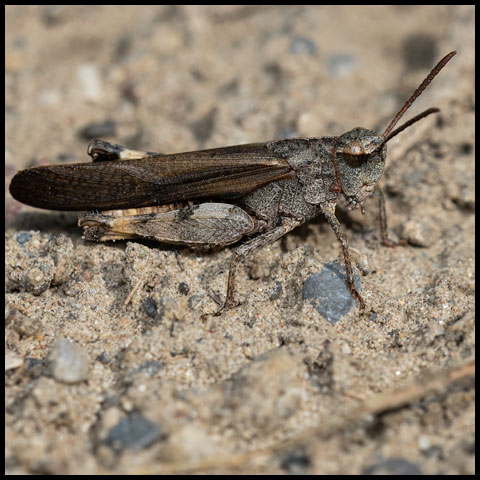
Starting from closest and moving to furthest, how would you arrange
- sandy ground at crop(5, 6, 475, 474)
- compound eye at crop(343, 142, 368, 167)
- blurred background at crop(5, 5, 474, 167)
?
sandy ground at crop(5, 6, 475, 474) < compound eye at crop(343, 142, 368, 167) < blurred background at crop(5, 5, 474, 167)

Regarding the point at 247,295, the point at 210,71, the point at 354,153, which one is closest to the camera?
the point at 247,295

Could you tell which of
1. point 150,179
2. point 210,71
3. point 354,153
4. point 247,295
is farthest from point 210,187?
point 210,71

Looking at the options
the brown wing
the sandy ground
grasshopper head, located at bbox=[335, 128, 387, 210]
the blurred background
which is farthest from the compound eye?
the blurred background

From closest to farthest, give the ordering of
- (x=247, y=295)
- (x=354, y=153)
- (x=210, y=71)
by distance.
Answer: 1. (x=247, y=295)
2. (x=354, y=153)
3. (x=210, y=71)

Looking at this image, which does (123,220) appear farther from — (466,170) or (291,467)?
(466,170)

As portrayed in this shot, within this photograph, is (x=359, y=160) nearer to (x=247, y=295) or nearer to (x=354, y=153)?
(x=354, y=153)

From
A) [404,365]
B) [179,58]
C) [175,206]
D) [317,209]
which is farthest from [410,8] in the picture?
[404,365]

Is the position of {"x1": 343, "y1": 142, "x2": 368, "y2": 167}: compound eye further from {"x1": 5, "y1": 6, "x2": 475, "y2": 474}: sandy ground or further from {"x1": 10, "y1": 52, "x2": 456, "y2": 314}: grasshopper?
{"x1": 5, "y1": 6, "x2": 475, "y2": 474}: sandy ground
